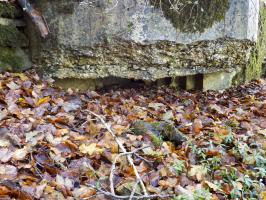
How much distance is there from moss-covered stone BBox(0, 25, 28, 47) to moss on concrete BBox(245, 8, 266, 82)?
11.4 ft

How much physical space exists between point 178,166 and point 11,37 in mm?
2460

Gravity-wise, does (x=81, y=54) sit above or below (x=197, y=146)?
above

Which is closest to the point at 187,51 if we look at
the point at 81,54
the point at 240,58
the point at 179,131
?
the point at 240,58

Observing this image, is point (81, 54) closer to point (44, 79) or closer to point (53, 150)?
point (44, 79)

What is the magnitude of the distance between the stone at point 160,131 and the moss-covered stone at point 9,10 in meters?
1.94

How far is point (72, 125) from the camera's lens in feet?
9.79

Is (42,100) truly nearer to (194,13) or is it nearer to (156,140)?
(156,140)

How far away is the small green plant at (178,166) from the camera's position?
246 centimetres

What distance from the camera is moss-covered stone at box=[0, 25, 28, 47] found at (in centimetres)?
389

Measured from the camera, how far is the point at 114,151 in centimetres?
259

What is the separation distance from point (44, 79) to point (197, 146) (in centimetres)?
211

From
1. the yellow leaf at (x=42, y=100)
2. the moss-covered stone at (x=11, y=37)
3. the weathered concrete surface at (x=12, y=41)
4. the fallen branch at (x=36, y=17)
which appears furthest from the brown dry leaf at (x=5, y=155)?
the fallen branch at (x=36, y=17)

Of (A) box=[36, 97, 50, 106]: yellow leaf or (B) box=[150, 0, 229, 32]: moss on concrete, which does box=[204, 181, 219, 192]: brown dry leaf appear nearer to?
(A) box=[36, 97, 50, 106]: yellow leaf

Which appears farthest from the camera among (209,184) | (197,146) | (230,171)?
(197,146)
